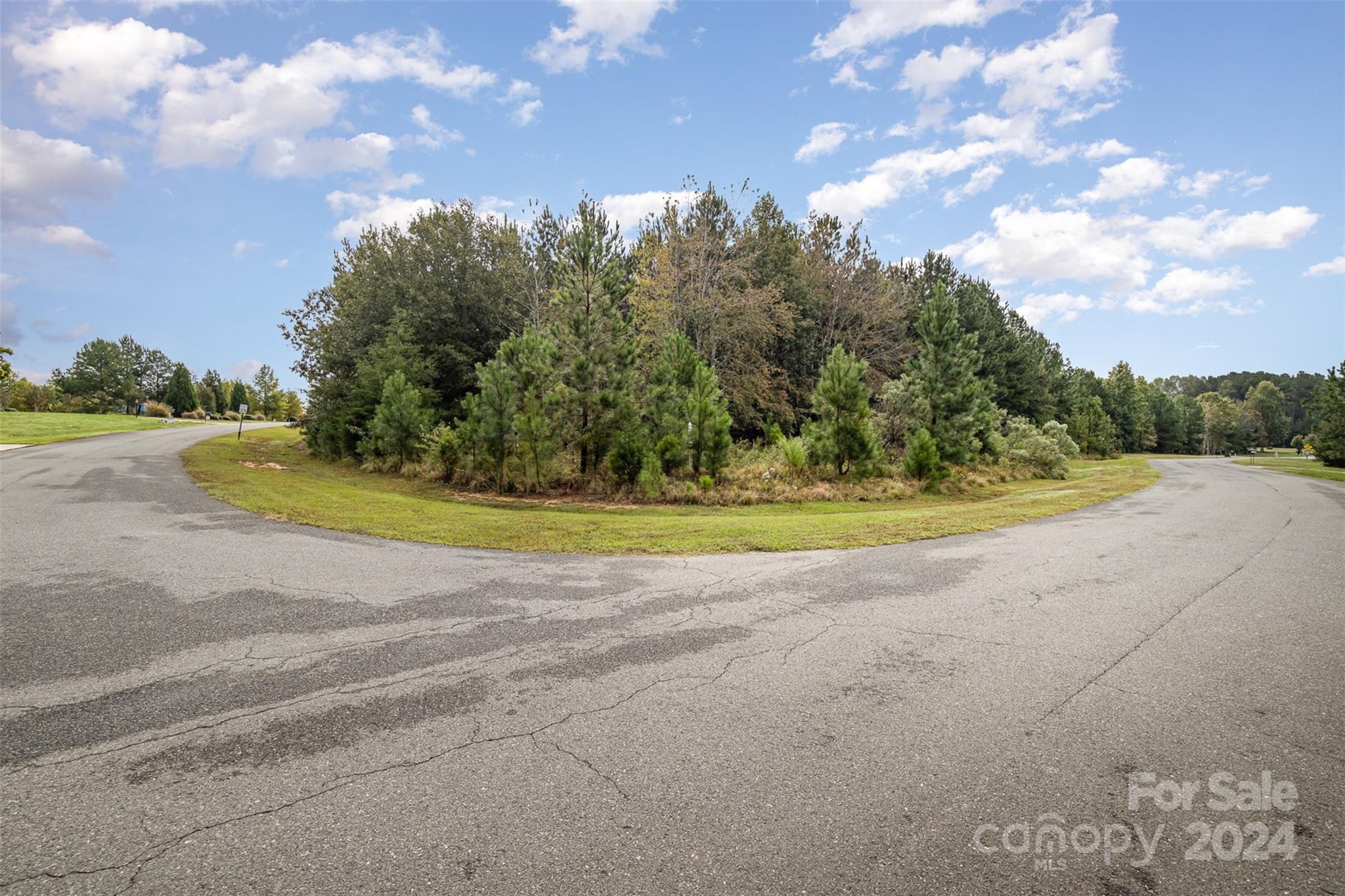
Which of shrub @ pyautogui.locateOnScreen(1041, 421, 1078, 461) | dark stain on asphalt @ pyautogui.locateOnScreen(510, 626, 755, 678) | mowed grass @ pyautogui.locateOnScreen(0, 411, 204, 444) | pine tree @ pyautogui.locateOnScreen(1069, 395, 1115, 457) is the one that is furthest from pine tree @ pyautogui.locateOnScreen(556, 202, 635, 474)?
pine tree @ pyautogui.locateOnScreen(1069, 395, 1115, 457)

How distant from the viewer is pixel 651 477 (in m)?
14.2

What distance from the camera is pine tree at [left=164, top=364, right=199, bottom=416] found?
74.1 meters

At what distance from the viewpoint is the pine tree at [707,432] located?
15.2 metres

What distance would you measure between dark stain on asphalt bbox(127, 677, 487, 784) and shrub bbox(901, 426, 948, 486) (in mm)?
15545

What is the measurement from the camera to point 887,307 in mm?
30281

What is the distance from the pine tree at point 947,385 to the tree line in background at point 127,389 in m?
68.5

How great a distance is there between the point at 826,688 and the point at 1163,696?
196 cm

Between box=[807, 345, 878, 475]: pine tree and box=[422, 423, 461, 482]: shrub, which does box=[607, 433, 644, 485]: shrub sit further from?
box=[807, 345, 878, 475]: pine tree

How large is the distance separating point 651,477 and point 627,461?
978 millimetres

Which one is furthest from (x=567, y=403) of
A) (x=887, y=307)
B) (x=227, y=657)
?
(x=887, y=307)

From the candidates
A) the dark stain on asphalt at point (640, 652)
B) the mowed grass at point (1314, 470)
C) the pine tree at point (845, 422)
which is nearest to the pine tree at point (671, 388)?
the pine tree at point (845, 422)

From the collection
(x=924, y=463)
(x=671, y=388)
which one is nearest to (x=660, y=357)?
(x=671, y=388)

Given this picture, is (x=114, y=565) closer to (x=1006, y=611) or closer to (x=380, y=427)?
(x=1006, y=611)

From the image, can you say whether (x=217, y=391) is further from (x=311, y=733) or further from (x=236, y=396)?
(x=311, y=733)
